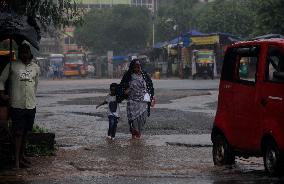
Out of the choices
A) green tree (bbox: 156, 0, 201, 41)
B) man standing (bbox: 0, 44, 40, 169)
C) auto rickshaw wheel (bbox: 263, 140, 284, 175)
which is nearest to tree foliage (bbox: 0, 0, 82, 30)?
man standing (bbox: 0, 44, 40, 169)

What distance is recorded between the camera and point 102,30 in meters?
94.1

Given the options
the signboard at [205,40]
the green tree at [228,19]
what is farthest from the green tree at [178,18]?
the signboard at [205,40]

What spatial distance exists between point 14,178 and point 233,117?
126 inches

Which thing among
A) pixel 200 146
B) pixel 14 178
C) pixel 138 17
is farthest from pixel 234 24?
pixel 14 178

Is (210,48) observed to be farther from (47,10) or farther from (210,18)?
(47,10)

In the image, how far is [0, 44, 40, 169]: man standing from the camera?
9.55m

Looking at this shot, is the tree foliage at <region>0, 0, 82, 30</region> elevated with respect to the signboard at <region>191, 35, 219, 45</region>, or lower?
elevated

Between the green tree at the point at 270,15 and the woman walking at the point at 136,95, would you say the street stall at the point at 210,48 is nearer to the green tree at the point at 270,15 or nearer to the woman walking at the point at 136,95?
the green tree at the point at 270,15

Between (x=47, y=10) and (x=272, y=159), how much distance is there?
462 cm

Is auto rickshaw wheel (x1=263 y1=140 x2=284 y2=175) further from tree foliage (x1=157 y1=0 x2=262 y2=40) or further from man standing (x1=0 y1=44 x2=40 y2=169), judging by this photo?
tree foliage (x1=157 y1=0 x2=262 y2=40)

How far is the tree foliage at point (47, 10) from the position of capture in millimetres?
10672

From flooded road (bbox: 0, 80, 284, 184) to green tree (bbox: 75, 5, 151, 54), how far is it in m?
72.6

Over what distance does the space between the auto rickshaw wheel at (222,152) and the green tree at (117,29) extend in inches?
3249

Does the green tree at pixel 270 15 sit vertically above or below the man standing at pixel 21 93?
above
